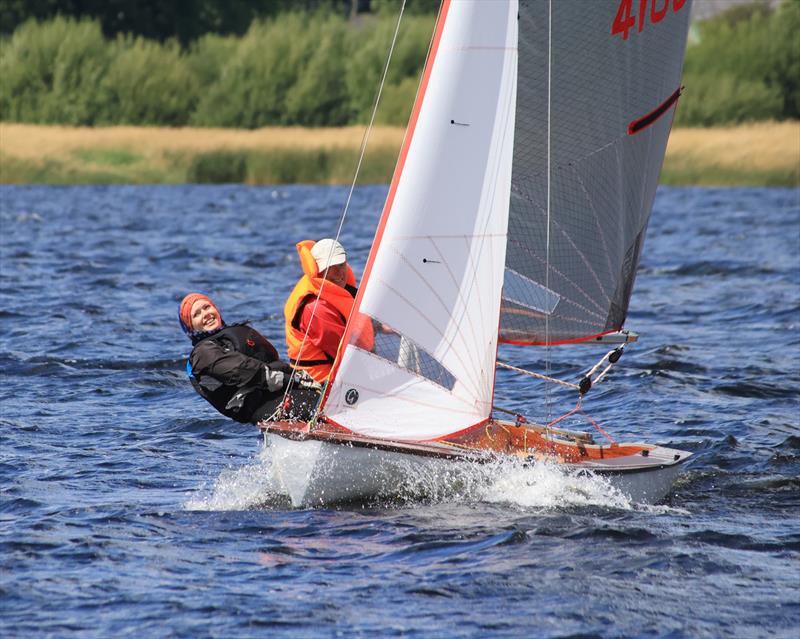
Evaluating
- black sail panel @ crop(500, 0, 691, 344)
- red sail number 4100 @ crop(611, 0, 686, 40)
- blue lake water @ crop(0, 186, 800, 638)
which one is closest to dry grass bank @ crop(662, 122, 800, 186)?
blue lake water @ crop(0, 186, 800, 638)

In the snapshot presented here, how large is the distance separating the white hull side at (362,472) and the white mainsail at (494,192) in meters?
0.24

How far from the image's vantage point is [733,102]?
4028 centimetres

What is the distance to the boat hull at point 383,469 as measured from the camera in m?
7.95

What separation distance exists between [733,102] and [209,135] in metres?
16.2

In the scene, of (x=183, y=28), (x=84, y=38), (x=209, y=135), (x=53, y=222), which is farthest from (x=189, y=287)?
(x=183, y=28)

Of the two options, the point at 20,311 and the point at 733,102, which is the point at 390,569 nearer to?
the point at 20,311

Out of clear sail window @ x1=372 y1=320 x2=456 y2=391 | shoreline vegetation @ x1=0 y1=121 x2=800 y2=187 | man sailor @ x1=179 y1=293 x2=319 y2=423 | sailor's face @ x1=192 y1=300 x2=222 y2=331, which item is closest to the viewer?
clear sail window @ x1=372 y1=320 x2=456 y2=391

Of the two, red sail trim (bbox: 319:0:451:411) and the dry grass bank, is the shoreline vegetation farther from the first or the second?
red sail trim (bbox: 319:0:451:411)

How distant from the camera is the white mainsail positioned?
26.5 ft

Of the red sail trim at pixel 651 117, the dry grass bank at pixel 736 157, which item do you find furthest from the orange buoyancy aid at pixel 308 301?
the dry grass bank at pixel 736 157

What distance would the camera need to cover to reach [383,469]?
809 cm

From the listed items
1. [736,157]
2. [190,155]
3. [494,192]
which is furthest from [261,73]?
[494,192]

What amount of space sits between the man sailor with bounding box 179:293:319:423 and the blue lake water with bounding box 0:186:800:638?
1.40 feet

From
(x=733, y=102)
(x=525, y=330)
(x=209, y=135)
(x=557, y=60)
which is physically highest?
(x=557, y=60)
